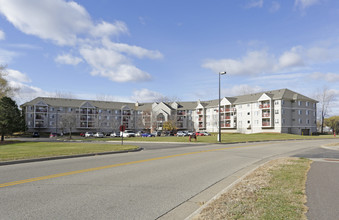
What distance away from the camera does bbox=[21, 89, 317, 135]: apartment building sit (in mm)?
66250

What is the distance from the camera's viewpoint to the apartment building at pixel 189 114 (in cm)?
6625

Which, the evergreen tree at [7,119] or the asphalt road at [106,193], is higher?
the evergreen tree at [7,119]

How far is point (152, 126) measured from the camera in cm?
8531

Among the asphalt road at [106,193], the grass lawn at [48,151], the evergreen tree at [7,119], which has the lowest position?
the grass lawn at [48,151]

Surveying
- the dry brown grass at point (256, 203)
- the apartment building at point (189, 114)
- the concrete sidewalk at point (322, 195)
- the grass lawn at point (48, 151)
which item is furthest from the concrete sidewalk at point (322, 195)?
the apartment building at point (189, 114)

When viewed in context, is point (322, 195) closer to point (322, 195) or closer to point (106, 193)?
point (322, 195)

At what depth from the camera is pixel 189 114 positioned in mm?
94188

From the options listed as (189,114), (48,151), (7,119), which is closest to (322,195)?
(48,151)

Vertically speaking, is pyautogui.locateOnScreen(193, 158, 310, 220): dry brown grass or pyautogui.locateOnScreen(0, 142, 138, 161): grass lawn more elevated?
pyautogui.locateOnScreen(193, 158, 310, 220): dry brown grass

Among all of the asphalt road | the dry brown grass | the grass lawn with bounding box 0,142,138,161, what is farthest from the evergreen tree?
the dry brown grass

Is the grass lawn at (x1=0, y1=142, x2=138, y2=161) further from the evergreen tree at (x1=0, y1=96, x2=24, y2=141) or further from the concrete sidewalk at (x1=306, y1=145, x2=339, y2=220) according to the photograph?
the evergreen tree at (x1=0, y1=96, x2=24, y2=141)

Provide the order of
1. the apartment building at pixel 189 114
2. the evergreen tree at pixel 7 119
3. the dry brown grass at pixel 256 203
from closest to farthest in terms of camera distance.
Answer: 1. the dry brown grass at pixel 256 203
2. the evergreen tree at pixel 7 119
3. the apartment building at pixel 189 114

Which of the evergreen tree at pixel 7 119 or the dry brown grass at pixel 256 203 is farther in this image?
the evergreen tree at pixel 7 119

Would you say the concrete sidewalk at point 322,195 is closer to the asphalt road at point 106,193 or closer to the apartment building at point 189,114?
the asphalt road at point 106,193
